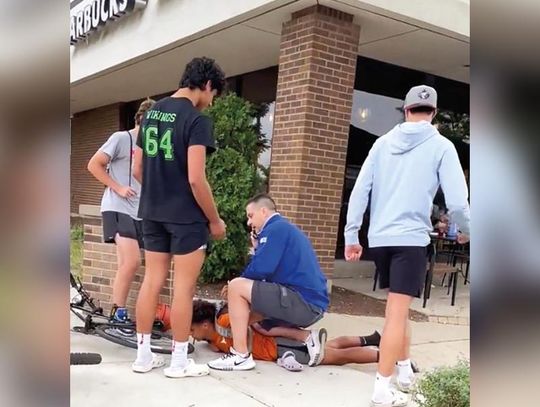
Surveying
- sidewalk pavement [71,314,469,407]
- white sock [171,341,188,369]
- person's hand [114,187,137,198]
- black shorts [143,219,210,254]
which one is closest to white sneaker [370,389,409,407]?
sidewalk pavement [71,314,469,407]

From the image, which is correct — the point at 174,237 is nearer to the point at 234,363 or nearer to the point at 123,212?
the point at 234,363

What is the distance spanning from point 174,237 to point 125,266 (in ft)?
3.40

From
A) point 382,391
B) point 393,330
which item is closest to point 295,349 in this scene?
point 382,391

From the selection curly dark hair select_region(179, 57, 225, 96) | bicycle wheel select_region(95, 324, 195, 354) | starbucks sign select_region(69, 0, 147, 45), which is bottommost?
bicycle wheel select_region(95, 324, 195, 354)

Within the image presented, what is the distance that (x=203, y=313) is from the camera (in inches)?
159

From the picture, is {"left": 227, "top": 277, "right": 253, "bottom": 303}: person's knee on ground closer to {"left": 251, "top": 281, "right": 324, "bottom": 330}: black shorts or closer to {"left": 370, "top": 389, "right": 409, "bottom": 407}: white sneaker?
{"left": 251, "top": 281, "right": 324, "bottom": 330}: black shorts

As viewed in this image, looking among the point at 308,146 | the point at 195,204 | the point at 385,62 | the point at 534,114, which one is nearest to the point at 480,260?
the point at 534,114

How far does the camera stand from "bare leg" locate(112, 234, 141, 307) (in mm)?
4199

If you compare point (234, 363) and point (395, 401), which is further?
point (234, 363)

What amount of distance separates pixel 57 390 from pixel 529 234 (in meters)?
0.95

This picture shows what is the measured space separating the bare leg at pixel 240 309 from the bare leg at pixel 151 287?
480mm

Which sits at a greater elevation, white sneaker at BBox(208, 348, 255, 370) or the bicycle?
the bicycle

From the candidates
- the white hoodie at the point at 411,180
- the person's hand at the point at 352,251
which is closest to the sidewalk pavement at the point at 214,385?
the person's hand at the point at 352,251

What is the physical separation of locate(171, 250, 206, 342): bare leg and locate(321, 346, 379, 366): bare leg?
103cm
